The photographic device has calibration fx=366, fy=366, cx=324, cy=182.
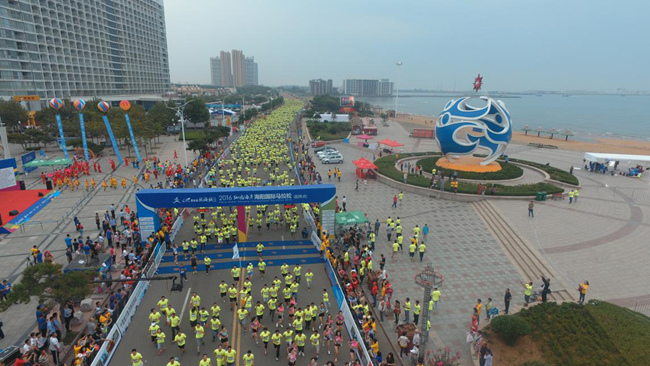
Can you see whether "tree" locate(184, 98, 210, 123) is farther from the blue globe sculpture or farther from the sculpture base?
the blue globe sculpture

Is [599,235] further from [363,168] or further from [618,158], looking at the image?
[618,158]

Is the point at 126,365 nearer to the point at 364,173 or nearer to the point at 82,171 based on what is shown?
the point at 364,173

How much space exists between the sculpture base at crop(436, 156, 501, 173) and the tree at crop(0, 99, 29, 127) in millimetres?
50071

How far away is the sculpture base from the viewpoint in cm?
3031

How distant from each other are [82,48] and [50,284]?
77952 millimetres

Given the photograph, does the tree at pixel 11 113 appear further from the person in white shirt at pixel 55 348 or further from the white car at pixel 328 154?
the person in white shirt at pixel 55 348

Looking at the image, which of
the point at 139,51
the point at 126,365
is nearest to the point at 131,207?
the point at 126,365

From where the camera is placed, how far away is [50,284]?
37.1 feet

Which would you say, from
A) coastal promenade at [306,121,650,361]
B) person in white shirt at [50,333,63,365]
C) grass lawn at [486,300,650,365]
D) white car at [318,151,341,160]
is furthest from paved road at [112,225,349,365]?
white car at [318,151,341,160]

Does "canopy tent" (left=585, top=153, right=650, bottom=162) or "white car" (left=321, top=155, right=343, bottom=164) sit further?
"white car" (left=321, top=155, right=343, bottom=164)

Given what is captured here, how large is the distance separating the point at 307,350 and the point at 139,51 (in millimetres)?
100547

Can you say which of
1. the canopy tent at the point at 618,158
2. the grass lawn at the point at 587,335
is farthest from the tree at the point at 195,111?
the grass lawn at the point at 587,335

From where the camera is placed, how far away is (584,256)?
677 inches

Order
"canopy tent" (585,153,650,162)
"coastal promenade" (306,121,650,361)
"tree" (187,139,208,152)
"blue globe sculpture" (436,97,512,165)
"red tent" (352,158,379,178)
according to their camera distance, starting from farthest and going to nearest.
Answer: "tree" (187,139,208,152) → "canopy tent" (585,153,650,162) → "red tent" (352,158,379,178) → "blue globe sculpture" (436,97,512,165) → "coastal promenade" (306,121,650,361)
